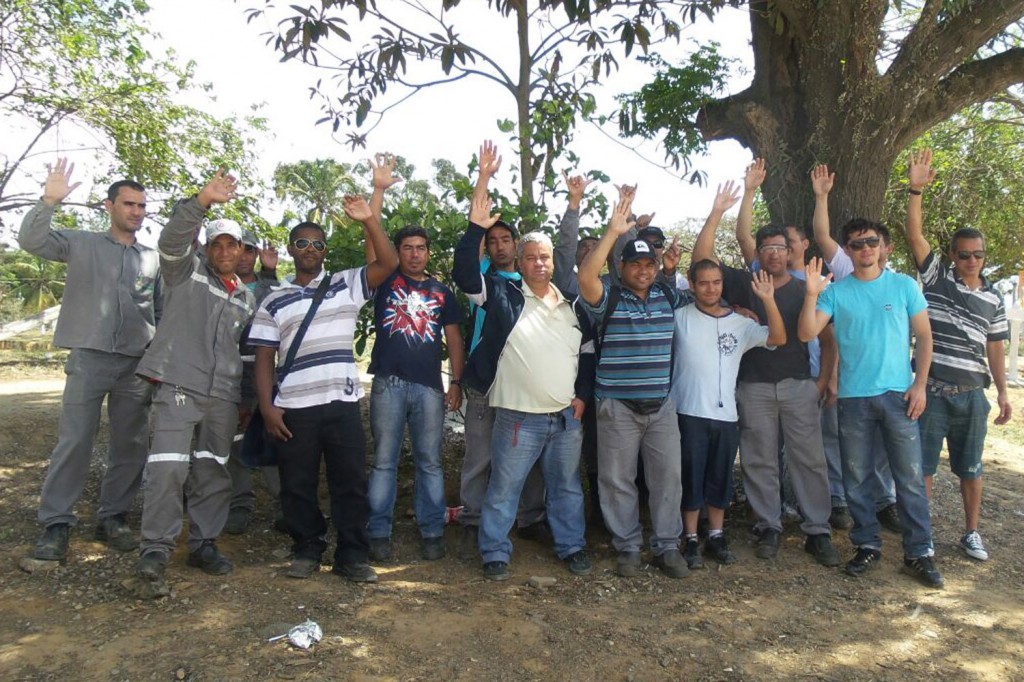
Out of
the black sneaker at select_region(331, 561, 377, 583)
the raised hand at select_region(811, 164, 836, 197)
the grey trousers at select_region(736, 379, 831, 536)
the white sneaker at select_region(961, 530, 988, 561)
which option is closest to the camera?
the black sneaker at select_region(331, 561, 377, 583)

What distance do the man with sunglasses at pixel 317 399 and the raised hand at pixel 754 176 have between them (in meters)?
2.50

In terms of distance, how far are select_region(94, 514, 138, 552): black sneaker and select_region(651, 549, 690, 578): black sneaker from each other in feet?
10.2

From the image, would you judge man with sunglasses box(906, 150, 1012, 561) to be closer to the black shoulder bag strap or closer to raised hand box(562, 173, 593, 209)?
raised hand box(562, 173, 593, 209)

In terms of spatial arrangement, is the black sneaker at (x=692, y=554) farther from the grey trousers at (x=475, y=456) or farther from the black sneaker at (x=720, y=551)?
the grey trousers at (x=475, y=456)

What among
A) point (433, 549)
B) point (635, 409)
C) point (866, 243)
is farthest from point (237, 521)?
point (866, 243)

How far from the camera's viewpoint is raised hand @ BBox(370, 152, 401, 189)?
4.44 meters

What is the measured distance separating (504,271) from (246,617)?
2437 millimetres

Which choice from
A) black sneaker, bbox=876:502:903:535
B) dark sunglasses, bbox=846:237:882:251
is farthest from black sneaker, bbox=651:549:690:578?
dark sunglasses, bbox=846:237:882:251

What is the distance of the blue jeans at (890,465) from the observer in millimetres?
4582

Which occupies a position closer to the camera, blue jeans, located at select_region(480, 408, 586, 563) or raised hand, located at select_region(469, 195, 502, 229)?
raised hand, located at select_region(469, 195, 502, 229)

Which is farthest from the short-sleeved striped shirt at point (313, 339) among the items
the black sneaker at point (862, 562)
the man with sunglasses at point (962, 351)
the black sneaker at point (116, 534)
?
the man with sunglasses at point (962, 351)

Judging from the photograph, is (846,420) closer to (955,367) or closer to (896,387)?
(896,387)

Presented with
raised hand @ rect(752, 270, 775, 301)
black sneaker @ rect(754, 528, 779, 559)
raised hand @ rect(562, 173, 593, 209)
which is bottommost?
black sneaker @ rect(754, 528, 779, 559)

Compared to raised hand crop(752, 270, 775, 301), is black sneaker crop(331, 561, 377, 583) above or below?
below
